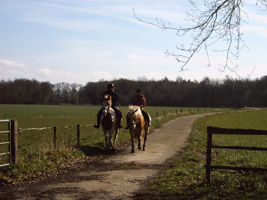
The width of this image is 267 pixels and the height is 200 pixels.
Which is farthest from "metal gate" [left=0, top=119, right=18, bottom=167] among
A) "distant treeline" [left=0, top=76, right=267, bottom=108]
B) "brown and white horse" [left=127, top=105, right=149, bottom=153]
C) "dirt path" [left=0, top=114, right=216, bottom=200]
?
"distant treeline" [left=0, top=76, right=267, bottom=108]

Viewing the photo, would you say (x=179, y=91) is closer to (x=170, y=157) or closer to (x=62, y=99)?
(x=62, y=99)

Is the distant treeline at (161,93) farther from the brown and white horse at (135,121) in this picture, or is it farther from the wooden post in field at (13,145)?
the wooden post in field at (13,145)

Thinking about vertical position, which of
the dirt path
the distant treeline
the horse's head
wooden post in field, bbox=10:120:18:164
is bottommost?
the dirt path

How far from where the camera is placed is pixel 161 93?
434 ft

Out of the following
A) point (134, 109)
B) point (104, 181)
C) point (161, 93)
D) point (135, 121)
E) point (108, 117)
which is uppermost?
point (161, 93)

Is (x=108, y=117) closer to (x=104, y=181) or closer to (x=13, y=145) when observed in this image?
(x=13, y=145)

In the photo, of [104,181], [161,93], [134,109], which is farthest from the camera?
[161,93]

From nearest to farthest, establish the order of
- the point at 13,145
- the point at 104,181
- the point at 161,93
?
1. the point at 104,181
2. the point at 13,145
3. the point at 161,93

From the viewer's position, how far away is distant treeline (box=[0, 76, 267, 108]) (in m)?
122

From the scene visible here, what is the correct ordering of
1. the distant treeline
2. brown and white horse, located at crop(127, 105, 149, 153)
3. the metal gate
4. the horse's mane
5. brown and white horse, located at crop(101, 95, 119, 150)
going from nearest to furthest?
the metal gate → brown and white horse, located at crop(101, 95, 119, 150) → brown and white horse, located at crop(127, 105, 149, 153) → the horse's mane → the distant treeline

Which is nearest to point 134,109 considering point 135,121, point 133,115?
point 133,115

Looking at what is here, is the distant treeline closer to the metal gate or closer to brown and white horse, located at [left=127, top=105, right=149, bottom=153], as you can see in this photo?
brown and white horse, located at [left=127, top=105, right=149, bottom=153]

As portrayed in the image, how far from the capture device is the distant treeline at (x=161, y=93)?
121750mm

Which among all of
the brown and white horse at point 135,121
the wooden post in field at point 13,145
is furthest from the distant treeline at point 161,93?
the wooden post in field at point 13,145
